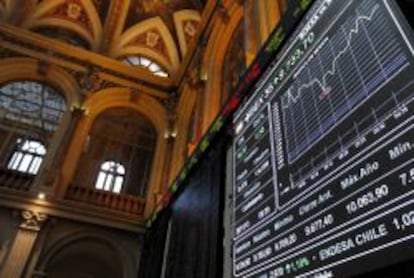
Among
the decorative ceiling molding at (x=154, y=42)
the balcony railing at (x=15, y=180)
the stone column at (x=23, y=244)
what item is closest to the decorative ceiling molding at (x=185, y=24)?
the decorative ceiling molding at (x=154, y=42)

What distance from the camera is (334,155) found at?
8.34 feet

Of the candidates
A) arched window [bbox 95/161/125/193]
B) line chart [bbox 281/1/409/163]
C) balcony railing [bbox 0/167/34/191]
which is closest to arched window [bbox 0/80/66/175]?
balcony railing [bbox 0/167/34/191]

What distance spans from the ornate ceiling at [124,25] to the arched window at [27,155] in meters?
4.12

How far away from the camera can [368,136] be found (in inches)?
89.0

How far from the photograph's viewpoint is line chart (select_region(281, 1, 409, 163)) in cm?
240

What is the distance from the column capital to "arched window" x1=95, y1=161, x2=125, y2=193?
113 inches

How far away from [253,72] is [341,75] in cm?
203

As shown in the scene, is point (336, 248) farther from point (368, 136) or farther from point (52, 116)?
point (52, 116)

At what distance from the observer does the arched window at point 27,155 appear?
12988 millimetres

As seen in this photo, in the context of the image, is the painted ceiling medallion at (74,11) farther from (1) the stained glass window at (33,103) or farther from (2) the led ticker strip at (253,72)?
(2) the led ticker strip at (253,72)

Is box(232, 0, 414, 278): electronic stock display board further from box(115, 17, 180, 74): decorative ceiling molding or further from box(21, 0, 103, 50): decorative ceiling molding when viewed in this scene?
box(21, 0, 103, 50): decorative ceiling molding

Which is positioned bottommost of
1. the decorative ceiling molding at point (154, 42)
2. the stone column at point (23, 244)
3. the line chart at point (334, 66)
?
the line chart at point (334, 66)

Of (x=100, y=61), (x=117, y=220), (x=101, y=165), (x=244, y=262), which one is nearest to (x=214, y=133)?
(x=244, y=262)

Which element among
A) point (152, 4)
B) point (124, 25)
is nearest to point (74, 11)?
point (124, 25)
